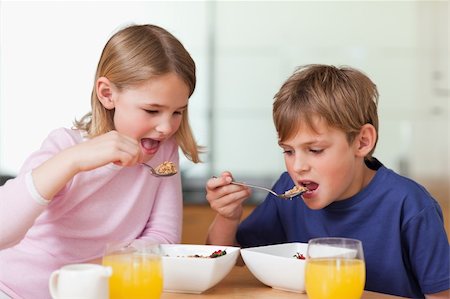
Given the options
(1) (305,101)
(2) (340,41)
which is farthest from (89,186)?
(2) (340,41)

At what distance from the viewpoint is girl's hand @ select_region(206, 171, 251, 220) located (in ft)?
5.51

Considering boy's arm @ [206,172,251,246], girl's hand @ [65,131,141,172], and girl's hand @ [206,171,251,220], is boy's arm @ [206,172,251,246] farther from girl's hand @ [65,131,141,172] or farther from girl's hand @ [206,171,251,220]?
girl's hand @ [65,131,141,172]

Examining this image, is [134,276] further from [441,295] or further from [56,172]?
[441,295]

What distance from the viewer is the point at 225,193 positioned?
5.55ft

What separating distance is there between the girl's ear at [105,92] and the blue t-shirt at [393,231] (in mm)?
557

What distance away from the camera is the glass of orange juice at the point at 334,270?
1240 millimetres

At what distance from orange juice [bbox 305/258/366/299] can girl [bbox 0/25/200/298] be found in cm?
60

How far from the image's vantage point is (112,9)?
400 cm

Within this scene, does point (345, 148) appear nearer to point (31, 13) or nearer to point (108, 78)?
point (108, 78)

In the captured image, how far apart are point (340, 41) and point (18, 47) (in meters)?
1.81

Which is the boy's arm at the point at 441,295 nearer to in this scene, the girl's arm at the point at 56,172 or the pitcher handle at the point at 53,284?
the girl's arm at the point at 56,172

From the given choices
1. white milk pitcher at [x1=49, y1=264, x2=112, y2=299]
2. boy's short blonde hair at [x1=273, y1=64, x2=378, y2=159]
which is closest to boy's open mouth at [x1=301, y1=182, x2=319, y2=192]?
boy's short blonde hair at [x1=273, y1=64, x2=378, y2=159]

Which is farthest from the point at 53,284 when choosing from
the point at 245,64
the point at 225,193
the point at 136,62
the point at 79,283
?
the point at 245,64

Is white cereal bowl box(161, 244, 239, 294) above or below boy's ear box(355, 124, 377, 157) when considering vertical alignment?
below
